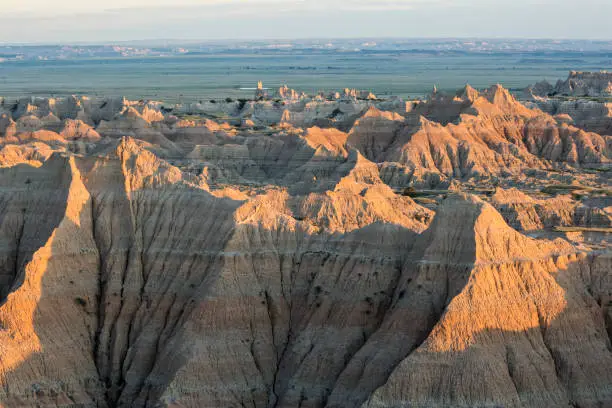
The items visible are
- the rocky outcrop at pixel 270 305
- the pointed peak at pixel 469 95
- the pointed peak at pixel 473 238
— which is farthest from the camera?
the pointed peak at pixel 469 95

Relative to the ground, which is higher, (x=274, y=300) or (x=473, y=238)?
(x=473, y=238)

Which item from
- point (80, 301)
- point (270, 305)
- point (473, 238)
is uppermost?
point (473, 238)

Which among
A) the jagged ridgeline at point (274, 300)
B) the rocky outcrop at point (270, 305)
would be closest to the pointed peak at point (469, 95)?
the jagged ridgeline at point (274, 300)

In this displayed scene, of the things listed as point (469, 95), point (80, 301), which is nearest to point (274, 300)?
point (80, 301)

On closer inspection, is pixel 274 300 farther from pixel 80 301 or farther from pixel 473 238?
pixel 473 238

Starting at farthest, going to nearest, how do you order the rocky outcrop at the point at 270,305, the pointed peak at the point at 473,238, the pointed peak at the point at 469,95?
the pointed peak at the point at 469,95, the pointed peak at the point at 473,238, the rocky outcrop at the point at 270,305

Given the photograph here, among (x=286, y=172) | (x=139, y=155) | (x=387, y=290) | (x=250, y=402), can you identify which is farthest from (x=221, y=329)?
(x=286, y=172)

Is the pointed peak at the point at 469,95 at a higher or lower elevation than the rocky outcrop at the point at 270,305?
lower

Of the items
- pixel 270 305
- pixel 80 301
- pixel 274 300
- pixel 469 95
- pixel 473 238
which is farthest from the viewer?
pixel 469 95

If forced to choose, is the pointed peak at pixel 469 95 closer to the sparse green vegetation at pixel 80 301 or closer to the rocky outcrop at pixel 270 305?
the rocky outcrop at pixel 270 305

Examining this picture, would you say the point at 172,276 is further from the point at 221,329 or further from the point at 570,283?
the point at 570,283

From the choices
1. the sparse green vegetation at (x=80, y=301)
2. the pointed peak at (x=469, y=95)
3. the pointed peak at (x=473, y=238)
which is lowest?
the pointed peak at (x=469, y=95)
